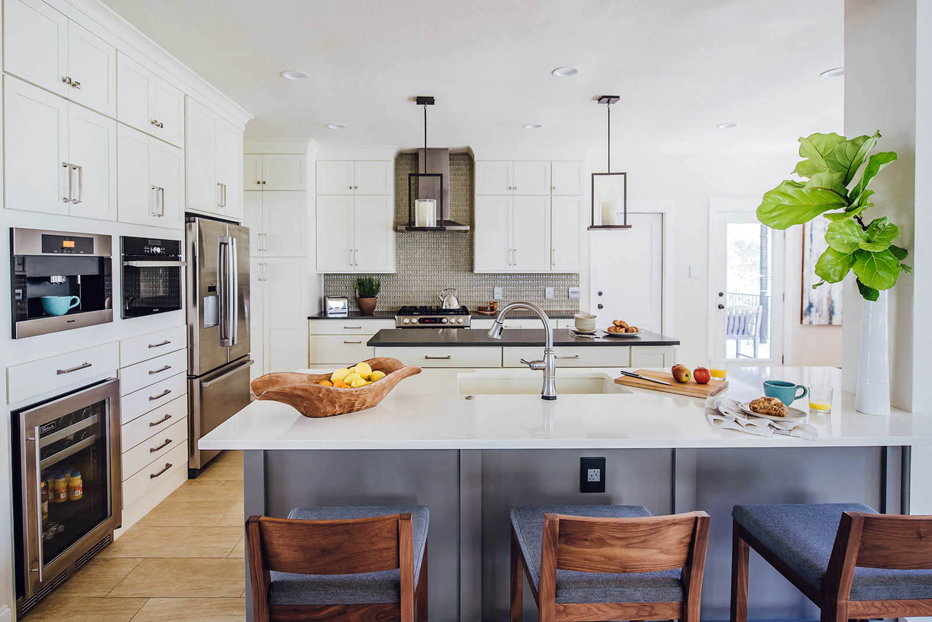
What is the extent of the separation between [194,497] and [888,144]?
3747 millimetres

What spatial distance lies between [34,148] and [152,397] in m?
1.40

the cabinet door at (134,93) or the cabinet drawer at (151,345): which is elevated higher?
the cabinet door at (134,93)

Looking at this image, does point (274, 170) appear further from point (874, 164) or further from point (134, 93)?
point (874, 164)

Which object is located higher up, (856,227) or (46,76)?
(46,76)

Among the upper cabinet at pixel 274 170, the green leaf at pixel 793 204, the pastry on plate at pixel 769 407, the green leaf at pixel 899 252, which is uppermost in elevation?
the upper cabinet at pixel 274 170

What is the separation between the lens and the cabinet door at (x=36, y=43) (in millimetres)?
1951

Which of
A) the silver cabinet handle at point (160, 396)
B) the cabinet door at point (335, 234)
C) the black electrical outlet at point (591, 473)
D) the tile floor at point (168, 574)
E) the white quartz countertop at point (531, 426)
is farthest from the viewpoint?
the cabinet door at point (335, 234)

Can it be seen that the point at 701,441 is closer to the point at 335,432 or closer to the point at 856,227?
the point at 856,227

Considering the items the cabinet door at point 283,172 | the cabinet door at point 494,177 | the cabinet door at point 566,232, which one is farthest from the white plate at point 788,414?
the cabinet door at point 283,172

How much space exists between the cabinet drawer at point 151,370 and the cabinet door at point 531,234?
3.24 m

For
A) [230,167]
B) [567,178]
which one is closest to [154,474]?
[230,167]

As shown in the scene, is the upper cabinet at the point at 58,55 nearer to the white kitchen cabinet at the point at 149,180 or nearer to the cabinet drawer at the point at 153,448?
the white kitchen cabinet at the point at 149,180

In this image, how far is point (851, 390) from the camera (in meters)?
2.09

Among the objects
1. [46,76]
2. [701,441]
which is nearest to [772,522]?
[701,441]
